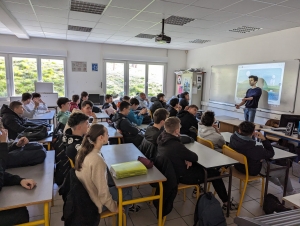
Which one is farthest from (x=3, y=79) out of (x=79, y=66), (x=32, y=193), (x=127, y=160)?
(x=32, y=193)

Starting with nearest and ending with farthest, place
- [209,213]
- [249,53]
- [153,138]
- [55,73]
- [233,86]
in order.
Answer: [209,213]
[153,138]
[249,53]
[233,86]
[55,73]

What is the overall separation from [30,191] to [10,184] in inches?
7.8

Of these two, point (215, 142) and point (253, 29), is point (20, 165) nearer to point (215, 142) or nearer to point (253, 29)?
point (215, 142)

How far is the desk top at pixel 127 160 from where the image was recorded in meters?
1.71

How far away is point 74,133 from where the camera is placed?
2.20 m

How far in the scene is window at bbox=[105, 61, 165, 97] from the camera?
25.2 feet

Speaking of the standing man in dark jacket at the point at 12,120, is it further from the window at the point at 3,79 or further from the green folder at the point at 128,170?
the window at the point at 3,79

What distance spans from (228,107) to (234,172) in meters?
4.30

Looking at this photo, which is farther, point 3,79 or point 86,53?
point 86,53

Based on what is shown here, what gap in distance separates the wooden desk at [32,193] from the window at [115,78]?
5.82 m

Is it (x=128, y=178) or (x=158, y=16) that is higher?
(x=158, y=16)

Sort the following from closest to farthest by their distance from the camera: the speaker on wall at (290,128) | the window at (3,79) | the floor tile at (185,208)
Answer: the floor tile at (185,208) → the speaker on wall at (290,128) → the window at (3,79)

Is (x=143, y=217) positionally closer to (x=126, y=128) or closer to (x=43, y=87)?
(x=126, y=128)

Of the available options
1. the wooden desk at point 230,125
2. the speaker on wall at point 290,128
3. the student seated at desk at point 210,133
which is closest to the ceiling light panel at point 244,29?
the wooden desk at point 230,125
